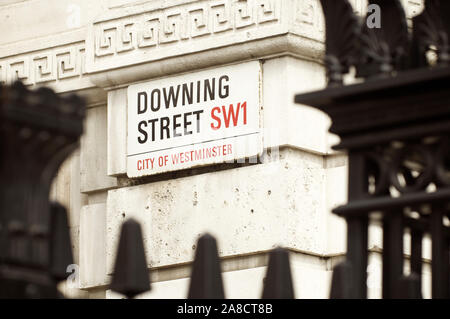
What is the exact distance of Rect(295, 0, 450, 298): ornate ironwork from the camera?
20.8ft

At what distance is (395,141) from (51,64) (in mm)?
10251

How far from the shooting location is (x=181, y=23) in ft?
51.1

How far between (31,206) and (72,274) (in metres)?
10.5

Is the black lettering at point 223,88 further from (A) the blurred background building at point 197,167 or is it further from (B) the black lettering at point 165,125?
(B) the black lettering at point 165,125

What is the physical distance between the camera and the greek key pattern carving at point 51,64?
16359mm

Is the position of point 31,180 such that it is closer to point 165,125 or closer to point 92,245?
point 165,125

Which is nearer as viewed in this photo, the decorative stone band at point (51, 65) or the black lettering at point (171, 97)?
the black lettering at point (171, 97)

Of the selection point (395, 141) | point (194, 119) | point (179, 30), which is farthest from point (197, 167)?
point (395, 141)

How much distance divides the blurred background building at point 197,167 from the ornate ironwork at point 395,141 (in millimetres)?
7625

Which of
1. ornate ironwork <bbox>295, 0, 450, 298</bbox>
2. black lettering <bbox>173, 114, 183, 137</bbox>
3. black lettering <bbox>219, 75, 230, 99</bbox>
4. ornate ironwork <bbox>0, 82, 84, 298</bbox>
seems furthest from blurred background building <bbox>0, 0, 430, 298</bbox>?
ornate ironwork <bbox>0, 82, 84, 298</bbox>

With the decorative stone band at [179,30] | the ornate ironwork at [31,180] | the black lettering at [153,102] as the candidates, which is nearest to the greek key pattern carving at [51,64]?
the decorative stone band at [179,30]

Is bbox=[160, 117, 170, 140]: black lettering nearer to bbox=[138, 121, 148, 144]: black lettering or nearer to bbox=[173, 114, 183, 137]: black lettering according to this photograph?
bbox=[173, 114, 183, 137]: black lettering

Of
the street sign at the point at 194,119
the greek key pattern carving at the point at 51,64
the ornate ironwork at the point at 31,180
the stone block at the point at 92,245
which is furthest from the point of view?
the greek key pattern carving at the point at 51,64

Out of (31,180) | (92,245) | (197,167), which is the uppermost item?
(197,167)
